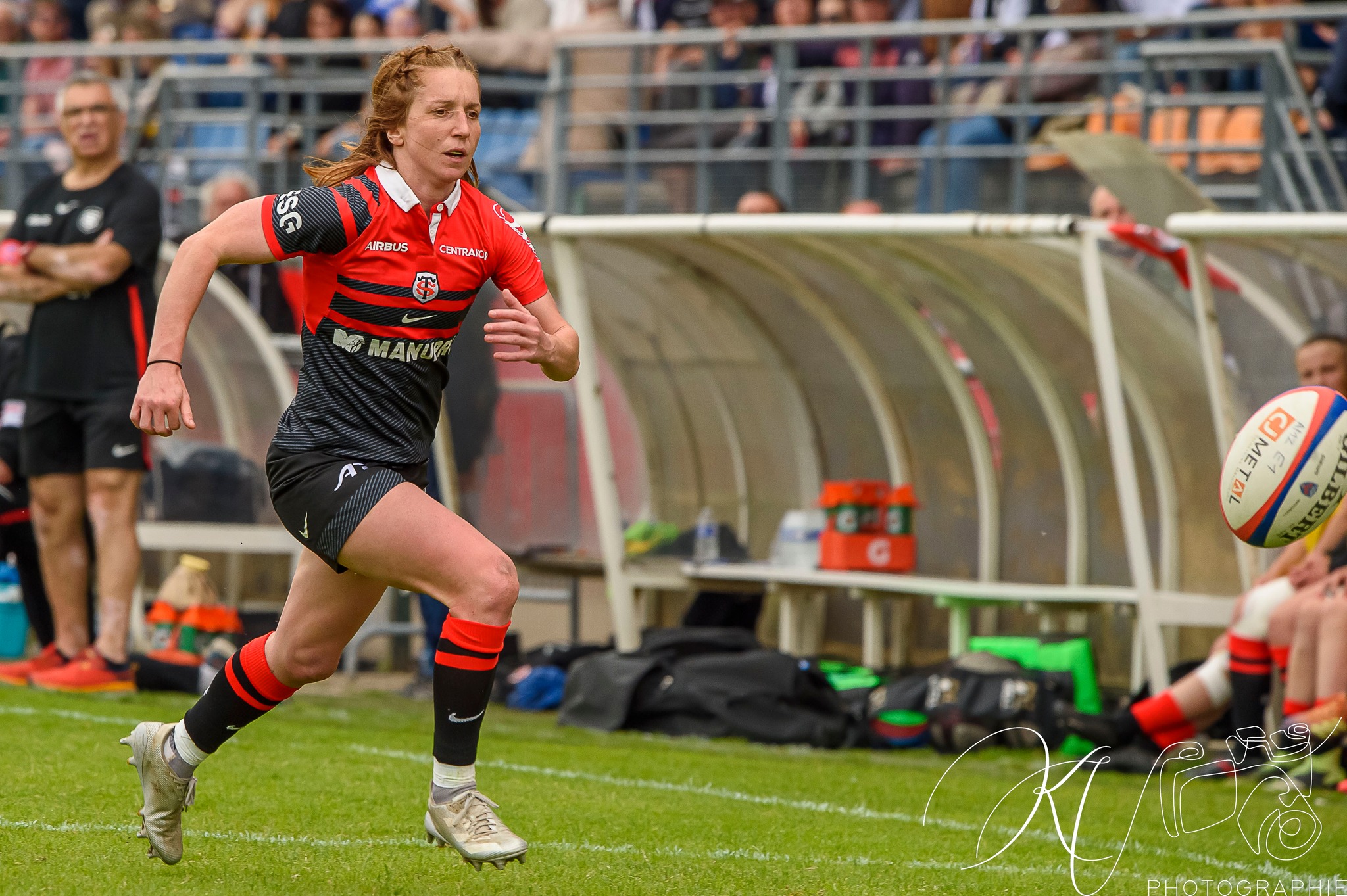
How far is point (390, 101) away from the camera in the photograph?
4.33 m

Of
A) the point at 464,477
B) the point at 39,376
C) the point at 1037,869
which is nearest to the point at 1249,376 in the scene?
the point at 1037,869

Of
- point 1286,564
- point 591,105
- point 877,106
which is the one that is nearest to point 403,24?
point 591,105

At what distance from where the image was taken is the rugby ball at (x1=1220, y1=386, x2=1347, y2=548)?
5.42 metres

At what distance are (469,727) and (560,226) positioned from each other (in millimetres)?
5353

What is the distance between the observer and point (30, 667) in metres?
8.60

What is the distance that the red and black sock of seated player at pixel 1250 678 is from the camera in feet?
24.5

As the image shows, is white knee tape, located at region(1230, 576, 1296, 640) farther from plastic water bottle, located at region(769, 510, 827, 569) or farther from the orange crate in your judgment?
plastic water bottle, located at region(769, 510, 827, 569)

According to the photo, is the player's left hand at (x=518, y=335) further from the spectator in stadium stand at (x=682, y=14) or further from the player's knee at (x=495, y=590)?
the spectator in stadium stand at (x=682, y=14)

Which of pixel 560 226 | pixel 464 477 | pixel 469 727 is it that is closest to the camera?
pixel 469 727

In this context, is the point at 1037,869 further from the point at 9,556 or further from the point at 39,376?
the point at 9,556

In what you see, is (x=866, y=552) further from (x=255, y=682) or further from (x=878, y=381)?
(x=255, y=682)

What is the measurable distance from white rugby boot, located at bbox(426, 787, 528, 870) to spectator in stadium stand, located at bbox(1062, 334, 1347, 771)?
168 inches

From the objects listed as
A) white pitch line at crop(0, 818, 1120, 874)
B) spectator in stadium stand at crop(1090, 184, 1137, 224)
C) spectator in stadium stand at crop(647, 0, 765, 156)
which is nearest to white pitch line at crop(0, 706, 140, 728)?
white pitch line at crop(0, 818, 1120, 874)

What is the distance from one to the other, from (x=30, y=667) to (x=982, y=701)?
14.9ft
